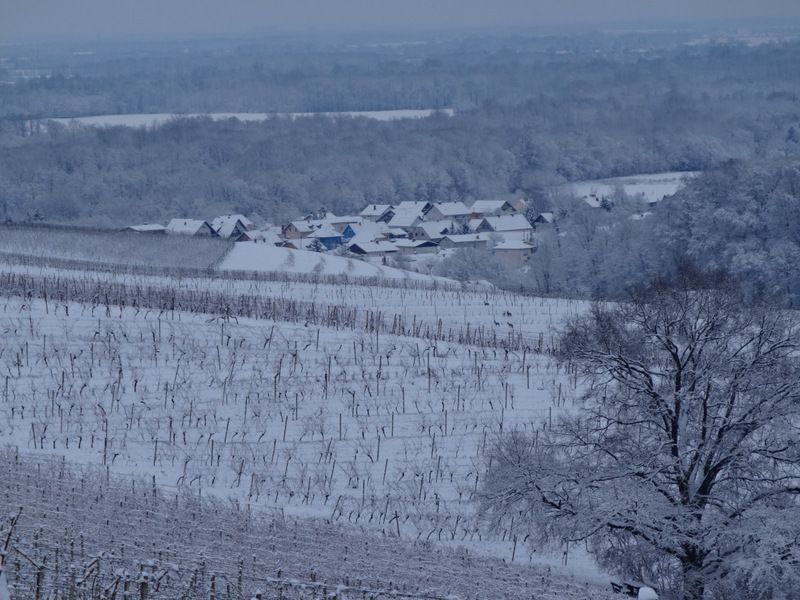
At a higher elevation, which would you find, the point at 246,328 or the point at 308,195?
the point at 246,328

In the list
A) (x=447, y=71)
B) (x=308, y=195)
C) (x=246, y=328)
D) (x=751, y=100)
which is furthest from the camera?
(x=447, y=71)

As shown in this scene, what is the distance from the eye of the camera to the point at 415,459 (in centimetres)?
1176

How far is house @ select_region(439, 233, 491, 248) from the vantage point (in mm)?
50219

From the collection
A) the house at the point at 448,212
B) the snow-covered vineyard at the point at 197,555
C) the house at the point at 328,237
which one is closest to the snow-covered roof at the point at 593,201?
the house at the point at 448,212

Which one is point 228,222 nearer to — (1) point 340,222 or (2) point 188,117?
(1) point 340,222

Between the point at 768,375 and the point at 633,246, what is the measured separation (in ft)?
90.3

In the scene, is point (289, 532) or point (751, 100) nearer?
point (289, 532)

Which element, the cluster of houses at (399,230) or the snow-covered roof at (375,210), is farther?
the snow-covered roof at (375,210)

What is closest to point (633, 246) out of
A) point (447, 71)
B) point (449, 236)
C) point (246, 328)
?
point (449, 236)

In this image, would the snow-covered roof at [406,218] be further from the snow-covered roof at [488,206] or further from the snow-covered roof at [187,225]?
the snow-covered roof at [187,225]

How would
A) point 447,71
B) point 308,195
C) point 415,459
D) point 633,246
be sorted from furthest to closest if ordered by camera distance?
1. point 447,71
2. point 308,195
3. point 633,246
4. point 415,459

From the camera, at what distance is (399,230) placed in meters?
52.8

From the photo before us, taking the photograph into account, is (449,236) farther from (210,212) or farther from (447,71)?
(447,71)

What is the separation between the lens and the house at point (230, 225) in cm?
4914
